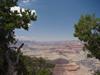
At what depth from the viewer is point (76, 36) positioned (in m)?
32.3

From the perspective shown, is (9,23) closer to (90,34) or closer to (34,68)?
(90,34)

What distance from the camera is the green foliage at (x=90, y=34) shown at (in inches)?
1208

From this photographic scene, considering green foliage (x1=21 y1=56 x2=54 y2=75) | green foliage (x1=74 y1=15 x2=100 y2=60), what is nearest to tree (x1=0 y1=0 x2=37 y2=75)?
green foliage (x1=74 y1=15 x2=100 y2=60)

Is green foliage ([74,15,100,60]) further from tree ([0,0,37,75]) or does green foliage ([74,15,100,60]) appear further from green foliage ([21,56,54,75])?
green foliage ([21,56,54,75])

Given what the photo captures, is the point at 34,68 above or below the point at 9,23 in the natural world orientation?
below

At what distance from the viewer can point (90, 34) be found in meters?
31.0

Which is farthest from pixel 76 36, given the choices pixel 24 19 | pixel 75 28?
pixel 24 19

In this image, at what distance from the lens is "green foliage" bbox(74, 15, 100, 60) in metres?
30.7

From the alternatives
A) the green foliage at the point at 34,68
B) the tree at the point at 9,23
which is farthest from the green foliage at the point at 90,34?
the green foliage at the point at 34,68

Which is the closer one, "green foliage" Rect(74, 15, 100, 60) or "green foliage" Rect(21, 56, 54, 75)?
"green foliage" Rect(74, 15, 100, 60)

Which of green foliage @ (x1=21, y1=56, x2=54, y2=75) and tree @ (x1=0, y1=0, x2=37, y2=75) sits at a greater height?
tree @ (x1=0, y1=0, x2=37, y2=75)

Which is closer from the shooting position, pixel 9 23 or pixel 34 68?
pixel 9 23

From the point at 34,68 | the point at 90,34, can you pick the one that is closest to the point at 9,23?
the point at 90,34

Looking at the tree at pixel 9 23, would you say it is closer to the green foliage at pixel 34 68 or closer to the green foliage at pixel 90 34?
the green foliage at pixel 90 34
